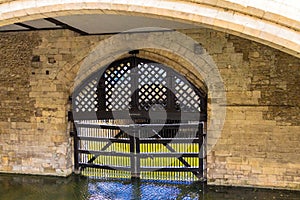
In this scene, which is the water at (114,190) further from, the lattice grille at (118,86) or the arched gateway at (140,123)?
the lattice grille at (118,86)

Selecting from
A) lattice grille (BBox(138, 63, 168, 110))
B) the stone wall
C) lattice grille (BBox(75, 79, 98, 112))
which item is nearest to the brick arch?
the stone wall

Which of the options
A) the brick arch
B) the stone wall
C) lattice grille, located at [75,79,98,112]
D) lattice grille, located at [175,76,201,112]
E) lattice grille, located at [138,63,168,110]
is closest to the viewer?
the brick arch

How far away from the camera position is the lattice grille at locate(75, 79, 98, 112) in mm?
6414

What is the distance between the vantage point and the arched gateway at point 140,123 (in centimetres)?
606

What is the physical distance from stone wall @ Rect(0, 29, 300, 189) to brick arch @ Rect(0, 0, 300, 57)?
2775 millimetres

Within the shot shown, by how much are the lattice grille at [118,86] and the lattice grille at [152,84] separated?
246mm

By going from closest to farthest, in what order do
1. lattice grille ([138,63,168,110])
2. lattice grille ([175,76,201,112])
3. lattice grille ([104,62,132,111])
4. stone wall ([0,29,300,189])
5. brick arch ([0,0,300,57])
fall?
brick arch ([0,0,300,57]) → stone wall ([0,29,300,189]) → lattice grille ([175,76,201,112]) → lattice grille ([138,63,168,110]) → lattice grille ([104,62,132,111])

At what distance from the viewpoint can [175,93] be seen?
6.07m

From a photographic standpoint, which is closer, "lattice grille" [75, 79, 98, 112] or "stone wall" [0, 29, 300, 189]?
"stone wall" [0, 29, 300, 189]

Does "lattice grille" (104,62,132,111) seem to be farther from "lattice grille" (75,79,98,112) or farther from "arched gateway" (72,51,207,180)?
"lattice grille" (75,79,98,112)

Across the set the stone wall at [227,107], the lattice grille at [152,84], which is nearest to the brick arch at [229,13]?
the stone wall at [227,107]

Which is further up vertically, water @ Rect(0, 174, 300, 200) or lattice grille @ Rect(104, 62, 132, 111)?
lattice grille @ Rect(104, 62, 132, 111)

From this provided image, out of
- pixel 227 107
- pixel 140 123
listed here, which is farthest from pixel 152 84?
pixel 227 107

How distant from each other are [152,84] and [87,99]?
129 cm
